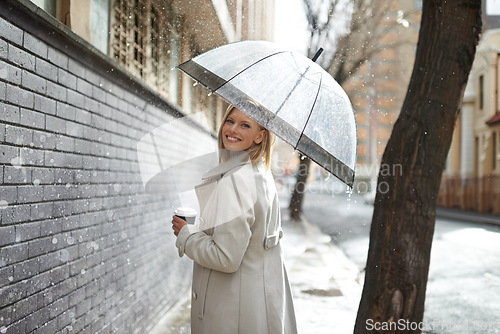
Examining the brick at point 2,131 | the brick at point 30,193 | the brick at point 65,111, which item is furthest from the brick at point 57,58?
the brick at point 30,193

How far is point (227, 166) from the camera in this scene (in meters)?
2.17

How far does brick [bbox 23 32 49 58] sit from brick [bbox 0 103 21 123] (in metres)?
0.35

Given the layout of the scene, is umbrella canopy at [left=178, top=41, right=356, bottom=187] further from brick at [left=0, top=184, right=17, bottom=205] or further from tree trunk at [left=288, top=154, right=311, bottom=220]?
tree trunk at [left=288, top=154, right=311, bottom=220]

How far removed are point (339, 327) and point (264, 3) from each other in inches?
142

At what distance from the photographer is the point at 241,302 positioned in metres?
2.13

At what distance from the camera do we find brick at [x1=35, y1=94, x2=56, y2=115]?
2.54 m

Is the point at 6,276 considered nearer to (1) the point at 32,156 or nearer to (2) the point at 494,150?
(1) the point at 32,156

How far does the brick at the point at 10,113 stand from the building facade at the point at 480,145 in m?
20.9

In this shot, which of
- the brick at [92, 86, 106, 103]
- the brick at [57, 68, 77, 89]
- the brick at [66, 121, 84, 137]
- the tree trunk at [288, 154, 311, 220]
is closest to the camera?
the brick at [57, 68, 77, 89]

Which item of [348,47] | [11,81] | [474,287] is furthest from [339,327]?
[348,47]

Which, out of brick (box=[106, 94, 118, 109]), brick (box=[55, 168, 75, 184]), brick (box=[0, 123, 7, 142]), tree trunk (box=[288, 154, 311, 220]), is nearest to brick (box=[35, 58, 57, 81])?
brick (box=[0, 123, 7, 142])

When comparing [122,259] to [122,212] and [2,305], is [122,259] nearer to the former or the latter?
[122,212]

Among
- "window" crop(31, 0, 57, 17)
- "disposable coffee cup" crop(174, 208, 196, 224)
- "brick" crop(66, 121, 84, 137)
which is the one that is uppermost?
"window" crop(31, 0, 57, 17)

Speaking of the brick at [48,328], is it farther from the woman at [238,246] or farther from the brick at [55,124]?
the brick at [55,124]
